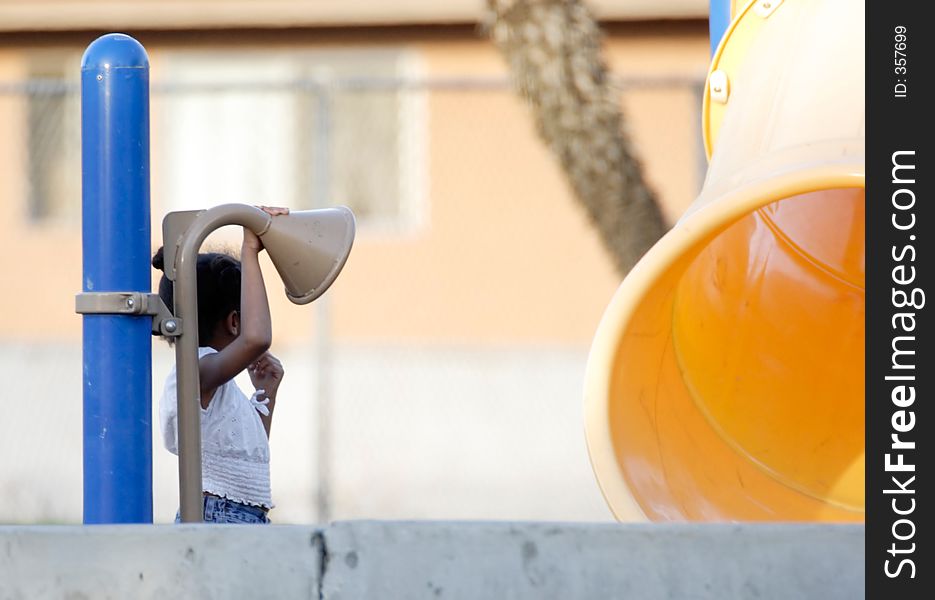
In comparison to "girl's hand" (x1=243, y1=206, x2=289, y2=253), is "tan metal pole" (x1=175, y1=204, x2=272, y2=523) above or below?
below

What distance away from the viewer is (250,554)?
2684mm

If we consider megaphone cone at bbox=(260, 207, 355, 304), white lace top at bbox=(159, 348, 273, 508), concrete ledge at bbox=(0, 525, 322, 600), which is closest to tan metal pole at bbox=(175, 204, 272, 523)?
megaphone cone at bbox=(260, 207, 355, 304)

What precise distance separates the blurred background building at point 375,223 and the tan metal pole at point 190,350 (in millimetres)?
4135

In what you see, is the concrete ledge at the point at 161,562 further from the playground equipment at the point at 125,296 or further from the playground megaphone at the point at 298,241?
the playground megaphone at the point at 298,241

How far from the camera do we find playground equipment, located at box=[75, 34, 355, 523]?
3.25 m

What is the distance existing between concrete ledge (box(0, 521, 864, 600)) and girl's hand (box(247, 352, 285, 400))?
1.40m

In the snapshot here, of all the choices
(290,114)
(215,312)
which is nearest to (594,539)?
(215,312)

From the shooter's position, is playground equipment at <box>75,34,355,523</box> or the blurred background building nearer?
playground equipment at <box>75,34,355,523</box>

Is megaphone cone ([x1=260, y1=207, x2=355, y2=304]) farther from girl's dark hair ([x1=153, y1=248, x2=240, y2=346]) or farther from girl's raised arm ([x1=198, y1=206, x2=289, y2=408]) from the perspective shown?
girl's dark hair ([x1=153, y1=248, x2=240, y2=346])

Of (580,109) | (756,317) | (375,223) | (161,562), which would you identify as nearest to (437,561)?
(161,562)

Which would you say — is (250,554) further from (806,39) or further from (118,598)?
(806,39)

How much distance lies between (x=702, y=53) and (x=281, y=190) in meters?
3.21

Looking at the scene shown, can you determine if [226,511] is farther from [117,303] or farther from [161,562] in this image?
[161,562]
